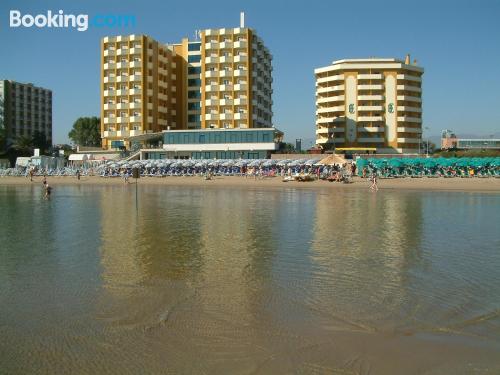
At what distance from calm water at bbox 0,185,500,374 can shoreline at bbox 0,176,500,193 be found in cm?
2814

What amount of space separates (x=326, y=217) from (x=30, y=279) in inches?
570

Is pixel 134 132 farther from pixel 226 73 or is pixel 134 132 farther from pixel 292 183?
pixel 292 183

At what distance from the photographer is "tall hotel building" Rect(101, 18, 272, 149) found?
7844cm

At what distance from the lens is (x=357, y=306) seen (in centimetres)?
870

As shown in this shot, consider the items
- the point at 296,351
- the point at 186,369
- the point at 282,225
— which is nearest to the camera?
the point at 186,369

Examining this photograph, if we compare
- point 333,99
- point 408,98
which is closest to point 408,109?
point 408,98

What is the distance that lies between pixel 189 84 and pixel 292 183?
4150cm

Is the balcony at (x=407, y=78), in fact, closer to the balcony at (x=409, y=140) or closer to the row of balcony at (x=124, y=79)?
the balcony at (x=409, y=140)

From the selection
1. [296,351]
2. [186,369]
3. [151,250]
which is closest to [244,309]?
[296,351]

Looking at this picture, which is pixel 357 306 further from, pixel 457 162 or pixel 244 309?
pixel 457 162

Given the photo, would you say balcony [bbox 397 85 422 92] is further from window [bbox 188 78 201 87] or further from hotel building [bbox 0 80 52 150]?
hotel building [bbox 0 80 52 150]

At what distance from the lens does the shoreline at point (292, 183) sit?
45.5 meters

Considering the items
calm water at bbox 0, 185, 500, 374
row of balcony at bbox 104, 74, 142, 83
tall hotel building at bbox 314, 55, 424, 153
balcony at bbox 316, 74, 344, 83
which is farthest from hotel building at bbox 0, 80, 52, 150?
calm water at bbox 0, 185, 500, 374

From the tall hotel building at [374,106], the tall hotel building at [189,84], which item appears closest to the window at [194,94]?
the tall hotel building at [189,84]
